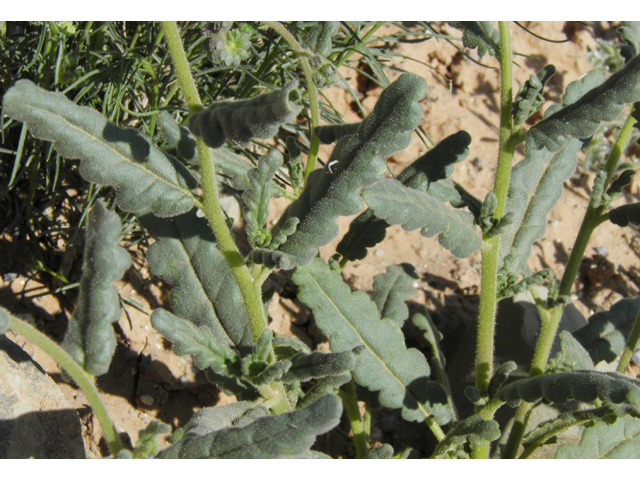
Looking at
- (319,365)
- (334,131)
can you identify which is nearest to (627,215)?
(334,131)

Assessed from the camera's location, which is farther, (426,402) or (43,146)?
(43,146)

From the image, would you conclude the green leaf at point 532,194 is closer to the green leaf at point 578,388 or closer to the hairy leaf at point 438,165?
the hairy leaf at point 438,165

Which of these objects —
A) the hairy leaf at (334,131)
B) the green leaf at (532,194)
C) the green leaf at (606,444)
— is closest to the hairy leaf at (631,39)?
the green leaf at (532,194)

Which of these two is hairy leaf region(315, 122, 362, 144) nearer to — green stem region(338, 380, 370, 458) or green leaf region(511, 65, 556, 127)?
green leaf region(511, 65, 556, 127)

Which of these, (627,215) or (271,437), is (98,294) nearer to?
(271,437)

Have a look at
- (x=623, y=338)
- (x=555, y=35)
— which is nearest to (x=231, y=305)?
(x=623, y=338)

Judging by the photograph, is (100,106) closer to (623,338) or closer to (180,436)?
(180,436)
